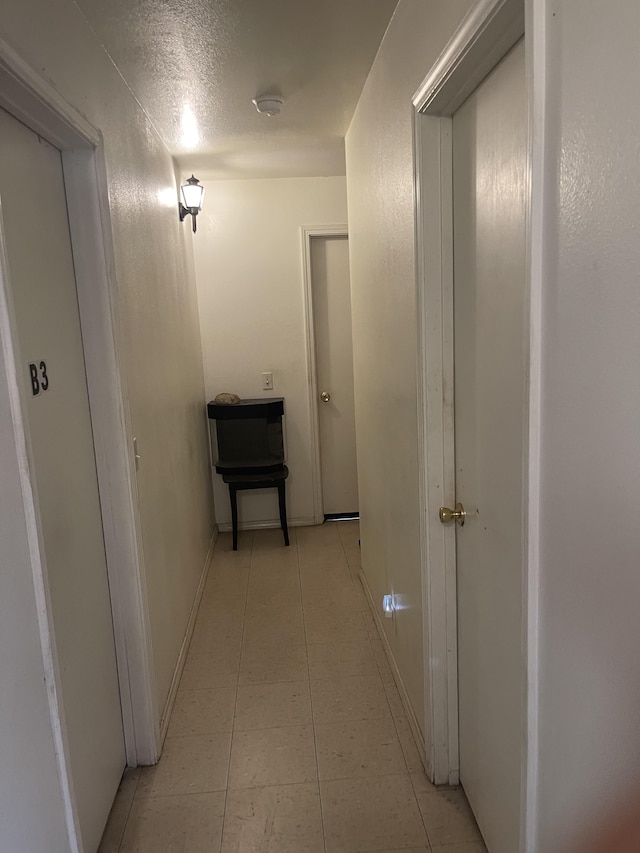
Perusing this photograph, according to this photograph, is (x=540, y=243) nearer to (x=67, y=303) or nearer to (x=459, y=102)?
(x=459, y=102)

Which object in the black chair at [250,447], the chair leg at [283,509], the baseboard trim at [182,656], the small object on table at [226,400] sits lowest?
the baseboard trim at [182,656]

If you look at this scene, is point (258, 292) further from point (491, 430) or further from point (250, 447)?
point (491, 430)

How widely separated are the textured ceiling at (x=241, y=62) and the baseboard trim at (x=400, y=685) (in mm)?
2275

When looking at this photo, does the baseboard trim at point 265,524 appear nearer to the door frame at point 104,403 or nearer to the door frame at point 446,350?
the door frame at point 104,403

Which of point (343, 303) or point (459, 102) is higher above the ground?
point (459, 102)

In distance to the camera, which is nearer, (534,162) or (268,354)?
(534,162)

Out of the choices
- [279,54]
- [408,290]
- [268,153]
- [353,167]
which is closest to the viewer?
[408,290]

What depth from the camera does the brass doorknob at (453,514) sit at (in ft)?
5.61

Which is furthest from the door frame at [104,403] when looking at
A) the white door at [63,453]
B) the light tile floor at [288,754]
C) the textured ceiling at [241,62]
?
the textured ceiling at [241,62]

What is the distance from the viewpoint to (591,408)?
2.70ft

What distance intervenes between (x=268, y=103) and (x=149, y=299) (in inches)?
36.6

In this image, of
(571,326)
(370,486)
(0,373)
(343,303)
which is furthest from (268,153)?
(571,326)

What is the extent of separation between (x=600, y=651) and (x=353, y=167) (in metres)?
2.58

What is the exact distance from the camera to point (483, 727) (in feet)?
5.42
